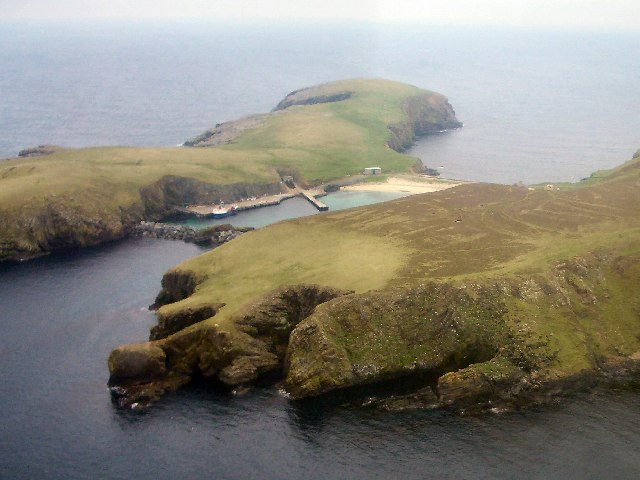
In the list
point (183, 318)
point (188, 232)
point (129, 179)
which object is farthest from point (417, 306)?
point (129, 179)

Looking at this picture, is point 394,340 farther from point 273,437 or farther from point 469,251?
point 469,251

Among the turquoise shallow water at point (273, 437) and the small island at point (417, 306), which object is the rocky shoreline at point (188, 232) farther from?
the turquoise shallow water at point (273, 437)

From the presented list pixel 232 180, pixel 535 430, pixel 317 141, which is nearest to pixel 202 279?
pixel 535 430

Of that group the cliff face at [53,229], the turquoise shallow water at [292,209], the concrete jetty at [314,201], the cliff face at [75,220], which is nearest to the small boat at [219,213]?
the turquoise shallow water at [292,209]

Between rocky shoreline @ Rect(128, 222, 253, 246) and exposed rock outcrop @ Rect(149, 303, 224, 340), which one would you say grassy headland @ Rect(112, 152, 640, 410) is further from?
rocky shoreline @ Rect(128, 222, 253, 246)

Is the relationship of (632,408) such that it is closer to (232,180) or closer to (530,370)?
(530,370)
